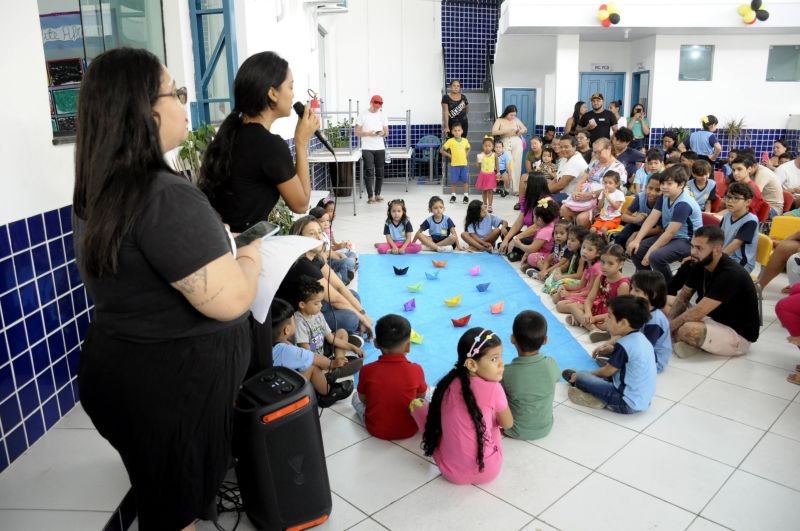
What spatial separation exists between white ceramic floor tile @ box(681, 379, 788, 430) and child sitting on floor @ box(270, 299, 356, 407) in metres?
1.94

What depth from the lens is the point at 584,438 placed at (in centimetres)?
307

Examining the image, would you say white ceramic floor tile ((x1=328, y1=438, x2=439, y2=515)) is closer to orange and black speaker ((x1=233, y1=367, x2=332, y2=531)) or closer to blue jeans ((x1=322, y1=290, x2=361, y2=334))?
orange and black speaker ((x1=233, y1=367, x2=332, y2=531))

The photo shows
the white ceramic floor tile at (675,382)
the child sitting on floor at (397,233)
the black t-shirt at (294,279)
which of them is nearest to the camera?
the black t-shirt at (294,279)

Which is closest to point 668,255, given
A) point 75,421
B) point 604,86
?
point 75,421

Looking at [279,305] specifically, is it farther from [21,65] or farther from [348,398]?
[21,65]

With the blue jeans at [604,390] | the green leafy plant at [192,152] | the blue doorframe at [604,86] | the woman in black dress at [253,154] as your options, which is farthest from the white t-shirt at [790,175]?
the woman in black dress at [253,154]

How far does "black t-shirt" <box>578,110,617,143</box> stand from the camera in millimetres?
10000

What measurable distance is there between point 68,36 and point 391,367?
3.15m

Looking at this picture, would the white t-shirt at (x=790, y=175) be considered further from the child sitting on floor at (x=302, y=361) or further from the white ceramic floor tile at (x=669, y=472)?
the child sitting on floor at (x=302, y=361)

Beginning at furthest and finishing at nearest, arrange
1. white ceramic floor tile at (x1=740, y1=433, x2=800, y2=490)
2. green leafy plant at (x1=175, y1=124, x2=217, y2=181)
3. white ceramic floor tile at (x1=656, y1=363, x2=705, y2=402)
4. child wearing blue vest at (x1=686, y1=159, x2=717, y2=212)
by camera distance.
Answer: child wearing blue vest at (x1=686, y1=159, x2=717, y2=212) → green leafy plant at (x1=175, y1=124, x2=217, y2=181) → white ceramic floor tile at (x1=656, y1=363, x2=705, y2=402) → white ceramic floor tile at (x1=740, y1=433, x2=800, y2=490)

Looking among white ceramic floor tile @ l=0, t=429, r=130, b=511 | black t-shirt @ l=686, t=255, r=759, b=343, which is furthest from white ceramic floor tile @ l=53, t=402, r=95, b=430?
black t-shirt @ l=686, t=255, r=759, b=343

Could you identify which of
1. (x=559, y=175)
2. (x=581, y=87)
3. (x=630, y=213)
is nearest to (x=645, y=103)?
(x=581, y=87)

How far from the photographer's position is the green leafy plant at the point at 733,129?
37.5 feet

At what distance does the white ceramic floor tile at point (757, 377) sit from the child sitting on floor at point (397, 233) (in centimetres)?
364
